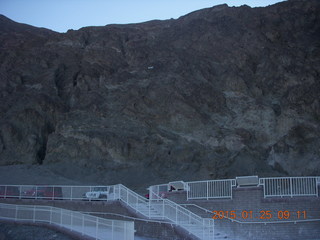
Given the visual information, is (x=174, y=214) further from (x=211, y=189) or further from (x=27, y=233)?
(x=27, y=233)

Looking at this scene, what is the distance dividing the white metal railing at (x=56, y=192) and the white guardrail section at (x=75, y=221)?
4.67 meters

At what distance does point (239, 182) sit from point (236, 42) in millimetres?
40513

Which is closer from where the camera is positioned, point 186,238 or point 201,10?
point 186,238

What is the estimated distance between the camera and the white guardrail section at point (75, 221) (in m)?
16.0

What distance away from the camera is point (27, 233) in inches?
738

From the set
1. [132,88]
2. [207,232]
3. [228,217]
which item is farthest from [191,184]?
[132,88]

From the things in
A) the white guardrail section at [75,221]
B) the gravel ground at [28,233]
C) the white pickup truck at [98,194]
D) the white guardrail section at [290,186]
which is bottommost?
the gravel ground at [28,233]

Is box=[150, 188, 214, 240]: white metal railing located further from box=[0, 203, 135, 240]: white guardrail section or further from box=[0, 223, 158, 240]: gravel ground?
box=[0, 203, 135, 240]: white guardrail section

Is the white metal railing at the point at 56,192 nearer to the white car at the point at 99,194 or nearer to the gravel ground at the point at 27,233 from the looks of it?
the white car at the point at 99,194

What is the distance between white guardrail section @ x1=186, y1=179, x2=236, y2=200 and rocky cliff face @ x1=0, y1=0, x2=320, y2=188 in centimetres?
1880

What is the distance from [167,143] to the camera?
46312 millimetres

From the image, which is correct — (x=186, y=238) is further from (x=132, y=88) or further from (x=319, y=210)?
(x=132, y=88)
